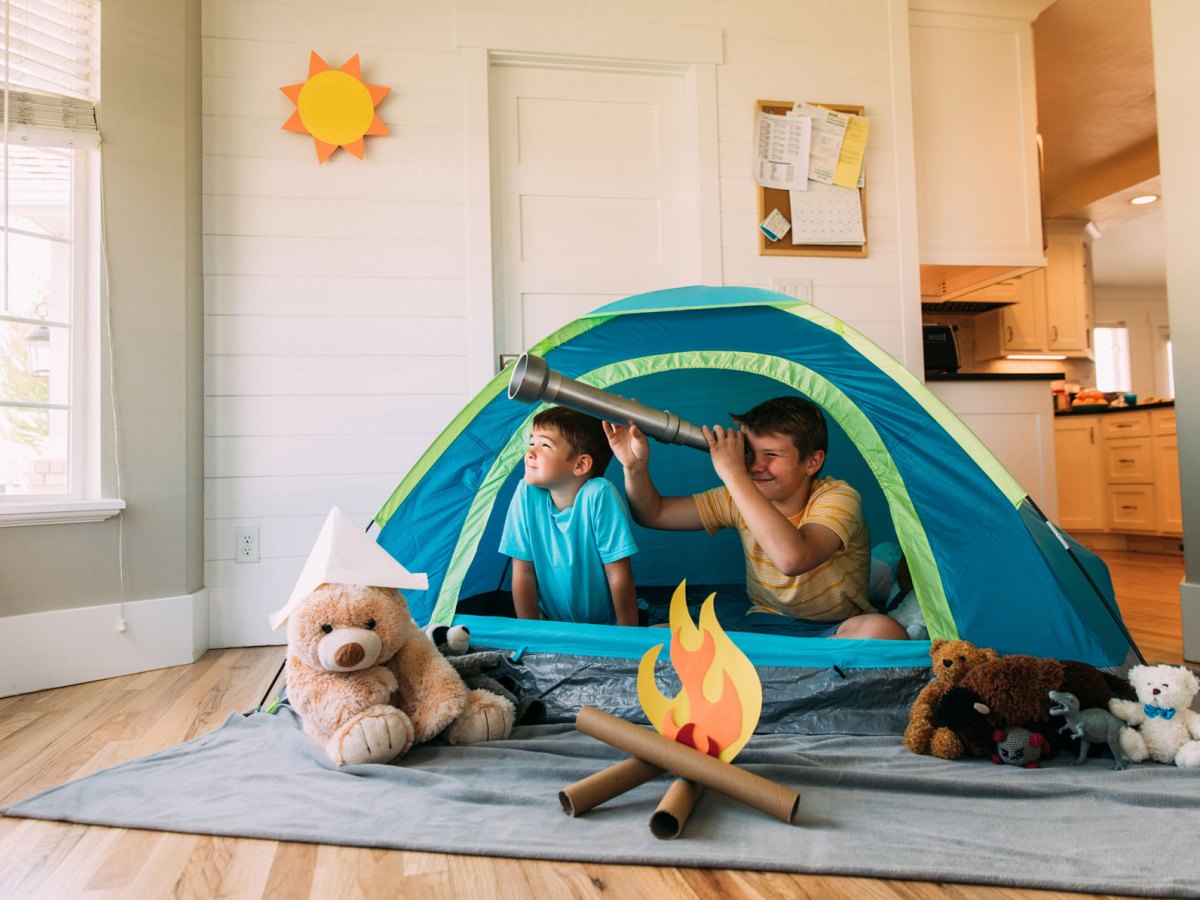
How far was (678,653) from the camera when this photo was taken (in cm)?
107

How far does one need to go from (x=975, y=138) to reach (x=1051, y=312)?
301cm

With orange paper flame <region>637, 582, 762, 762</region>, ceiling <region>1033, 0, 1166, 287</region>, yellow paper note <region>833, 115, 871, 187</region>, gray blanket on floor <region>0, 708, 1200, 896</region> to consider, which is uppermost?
ceiling <region>1033, 0, 1166, 287</region>

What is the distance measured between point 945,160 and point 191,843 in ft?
9.18

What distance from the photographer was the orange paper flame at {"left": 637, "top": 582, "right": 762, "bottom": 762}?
1018 mm

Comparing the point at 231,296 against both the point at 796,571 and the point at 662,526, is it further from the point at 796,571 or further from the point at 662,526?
the point at 796,571

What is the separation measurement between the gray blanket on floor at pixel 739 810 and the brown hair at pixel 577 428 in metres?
0.60

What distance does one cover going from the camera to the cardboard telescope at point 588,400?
1318 mm

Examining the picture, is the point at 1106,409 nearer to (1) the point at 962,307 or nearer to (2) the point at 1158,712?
(1) the point at 962,307

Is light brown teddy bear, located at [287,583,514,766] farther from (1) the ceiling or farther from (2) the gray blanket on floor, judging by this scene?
(1) the ceiling

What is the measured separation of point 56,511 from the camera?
1945 millimetres

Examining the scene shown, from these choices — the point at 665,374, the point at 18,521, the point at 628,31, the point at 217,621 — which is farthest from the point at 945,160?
the point at 18,521

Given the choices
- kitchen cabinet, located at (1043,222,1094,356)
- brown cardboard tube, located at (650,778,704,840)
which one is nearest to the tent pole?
brown cardboard tube, located at (650,778,704,840)

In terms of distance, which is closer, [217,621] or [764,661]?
[764,661]

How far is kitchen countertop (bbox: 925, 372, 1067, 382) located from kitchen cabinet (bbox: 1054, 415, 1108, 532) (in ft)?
9.59
